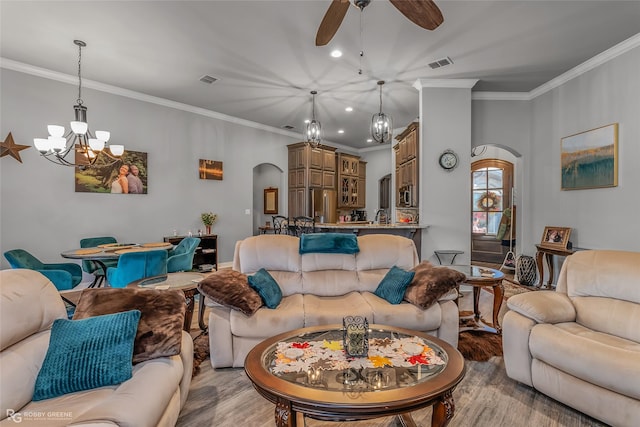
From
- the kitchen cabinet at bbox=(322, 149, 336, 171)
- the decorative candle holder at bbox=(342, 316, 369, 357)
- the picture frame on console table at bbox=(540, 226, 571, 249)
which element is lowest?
the decorative candle holder at bbox=(342, 316, 369, 357)

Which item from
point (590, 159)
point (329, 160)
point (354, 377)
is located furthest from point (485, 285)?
point (329, 160)

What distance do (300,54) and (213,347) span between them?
3.55m

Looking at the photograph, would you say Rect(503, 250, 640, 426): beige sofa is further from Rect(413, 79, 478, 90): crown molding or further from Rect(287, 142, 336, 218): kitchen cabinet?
Rect(287, 142, 336, 218): kitchen cabinet

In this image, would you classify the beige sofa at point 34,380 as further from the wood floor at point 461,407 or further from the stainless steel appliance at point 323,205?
the stainless steel appliance at point 323,205

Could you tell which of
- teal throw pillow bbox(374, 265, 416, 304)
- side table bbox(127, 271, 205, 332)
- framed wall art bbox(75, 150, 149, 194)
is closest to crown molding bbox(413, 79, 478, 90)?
teal throw pillow bbox(374, 265, 416, 304)

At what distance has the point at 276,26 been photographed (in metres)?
3.55

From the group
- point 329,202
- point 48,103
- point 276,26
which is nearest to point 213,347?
point 276,26

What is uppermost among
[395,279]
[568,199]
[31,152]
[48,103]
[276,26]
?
[276,26]

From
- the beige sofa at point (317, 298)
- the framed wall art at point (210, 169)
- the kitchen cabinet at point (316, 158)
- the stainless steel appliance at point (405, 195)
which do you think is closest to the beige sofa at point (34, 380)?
the beige sofa at point (317, 298)

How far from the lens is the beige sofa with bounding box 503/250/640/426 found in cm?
183

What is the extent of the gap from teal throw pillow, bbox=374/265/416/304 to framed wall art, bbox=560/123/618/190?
10.6 feet

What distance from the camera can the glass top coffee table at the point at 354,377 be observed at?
1413 millimetres

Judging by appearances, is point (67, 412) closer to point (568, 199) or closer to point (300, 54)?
point (300, 54)

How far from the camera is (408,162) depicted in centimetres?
597
